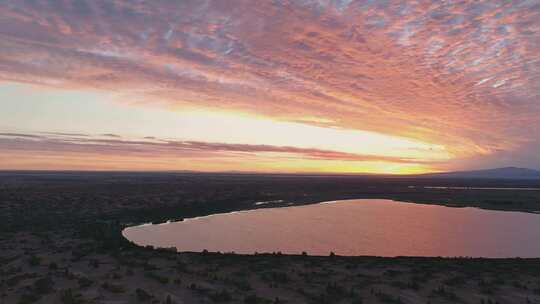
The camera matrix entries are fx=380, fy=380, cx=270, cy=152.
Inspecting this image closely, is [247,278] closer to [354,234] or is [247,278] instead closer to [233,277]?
[233,277]

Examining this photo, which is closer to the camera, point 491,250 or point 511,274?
point 511,274

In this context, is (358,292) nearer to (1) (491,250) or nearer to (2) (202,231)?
(1) (491,250)

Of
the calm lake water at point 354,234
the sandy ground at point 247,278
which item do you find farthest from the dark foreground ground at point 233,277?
the calm lake water at point 354,234

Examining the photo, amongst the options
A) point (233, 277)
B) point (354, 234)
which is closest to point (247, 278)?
point (233, 277)

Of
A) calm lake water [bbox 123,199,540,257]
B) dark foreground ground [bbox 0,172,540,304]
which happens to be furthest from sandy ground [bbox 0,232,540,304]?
calm lake water [bbox 123,199,540,257]

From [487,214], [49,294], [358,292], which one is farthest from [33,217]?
[487,214]

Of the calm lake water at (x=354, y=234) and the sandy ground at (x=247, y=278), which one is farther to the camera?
the calm lake water at (x=354, y=234)

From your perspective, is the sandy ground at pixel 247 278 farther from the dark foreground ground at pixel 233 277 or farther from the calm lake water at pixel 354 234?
the calm lake water at pixel 354 234

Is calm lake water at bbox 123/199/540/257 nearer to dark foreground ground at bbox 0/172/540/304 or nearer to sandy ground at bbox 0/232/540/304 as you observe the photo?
dark foreground ground at bbox 0/172/540/304
